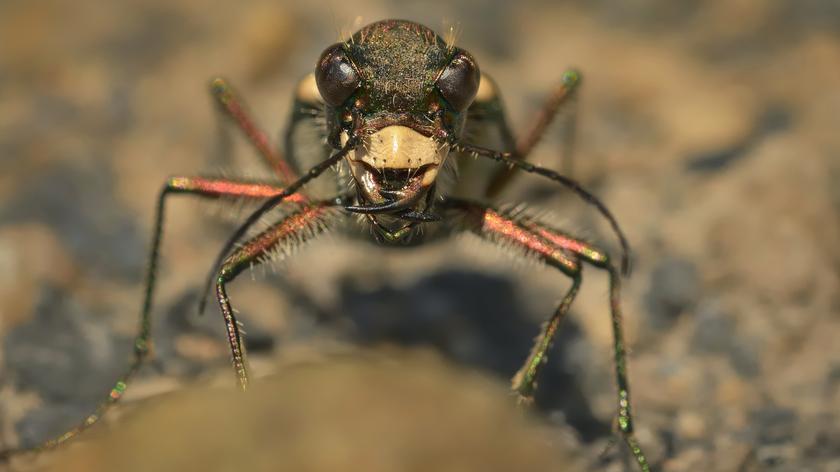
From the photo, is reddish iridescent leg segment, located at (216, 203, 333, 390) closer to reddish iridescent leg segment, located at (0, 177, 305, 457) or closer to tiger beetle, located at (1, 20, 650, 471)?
tiger beetle, located at (1, 20, 650, 471)

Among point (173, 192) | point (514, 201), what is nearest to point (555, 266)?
point (514, 201)

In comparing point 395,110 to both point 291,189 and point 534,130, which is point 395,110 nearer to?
point 291,189

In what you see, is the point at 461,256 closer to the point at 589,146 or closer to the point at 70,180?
the point at 589,146

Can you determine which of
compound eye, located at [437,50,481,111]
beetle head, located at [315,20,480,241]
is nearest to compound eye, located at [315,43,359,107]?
beetle head, located at [315,20,480,241]

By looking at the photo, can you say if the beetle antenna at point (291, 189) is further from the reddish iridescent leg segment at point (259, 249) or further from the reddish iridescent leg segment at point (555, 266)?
the reddish iridescent leg segment at point (555, 266)

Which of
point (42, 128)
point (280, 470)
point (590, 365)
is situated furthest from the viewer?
point (42, 128)

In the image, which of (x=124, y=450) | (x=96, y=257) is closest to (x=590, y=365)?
(x=124, y=450)
